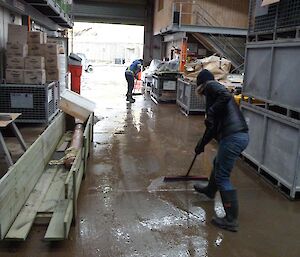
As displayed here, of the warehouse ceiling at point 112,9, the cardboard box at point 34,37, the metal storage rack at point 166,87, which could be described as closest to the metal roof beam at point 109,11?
the warehouse ceiling at point 112,9

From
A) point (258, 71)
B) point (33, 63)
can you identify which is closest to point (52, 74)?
point (33, 63)

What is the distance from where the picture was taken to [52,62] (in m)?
7.56

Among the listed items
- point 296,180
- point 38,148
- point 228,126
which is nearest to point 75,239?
point 38,148

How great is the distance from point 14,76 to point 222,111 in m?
4.79

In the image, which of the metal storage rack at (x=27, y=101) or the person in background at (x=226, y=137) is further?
the metal storage rack at (x=27, y=101)

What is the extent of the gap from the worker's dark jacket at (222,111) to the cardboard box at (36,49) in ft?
15.9

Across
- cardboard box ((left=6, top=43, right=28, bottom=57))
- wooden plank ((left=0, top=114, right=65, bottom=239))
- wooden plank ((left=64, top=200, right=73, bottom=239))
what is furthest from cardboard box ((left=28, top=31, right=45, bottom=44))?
wooden plank ((left=64, top=200, right=73, bottom=239))

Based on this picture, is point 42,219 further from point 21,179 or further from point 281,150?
point 281,150

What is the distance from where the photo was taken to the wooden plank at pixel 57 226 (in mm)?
3091

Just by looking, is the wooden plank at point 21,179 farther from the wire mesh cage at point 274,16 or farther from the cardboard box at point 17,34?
the wire mesh cage at point 274,16

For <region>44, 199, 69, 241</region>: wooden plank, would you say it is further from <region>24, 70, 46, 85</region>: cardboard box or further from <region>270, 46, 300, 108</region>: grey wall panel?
<region>24, 70, 46, 85</region>: cardboard box

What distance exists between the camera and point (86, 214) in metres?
3.80

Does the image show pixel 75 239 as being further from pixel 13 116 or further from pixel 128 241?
pixel 13 116

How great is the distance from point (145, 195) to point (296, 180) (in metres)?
1.95
